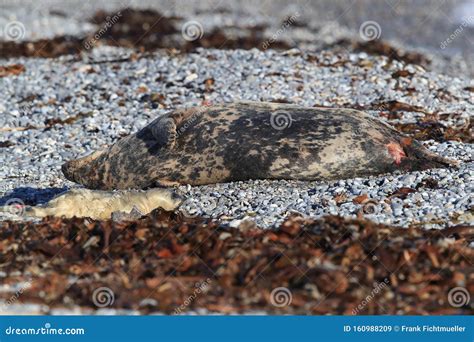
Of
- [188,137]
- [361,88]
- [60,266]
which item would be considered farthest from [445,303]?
[361,88]

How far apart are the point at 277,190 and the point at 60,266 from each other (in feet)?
8.28

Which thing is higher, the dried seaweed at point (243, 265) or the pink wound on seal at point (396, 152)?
the pink wound on seal at point (396, 152)

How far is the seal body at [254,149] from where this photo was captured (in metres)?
8.22

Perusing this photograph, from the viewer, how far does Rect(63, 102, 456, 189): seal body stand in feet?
27.0

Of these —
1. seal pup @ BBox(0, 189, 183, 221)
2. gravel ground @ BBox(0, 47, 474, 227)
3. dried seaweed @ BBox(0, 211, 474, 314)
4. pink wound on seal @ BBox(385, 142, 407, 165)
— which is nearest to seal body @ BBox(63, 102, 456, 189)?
pink wound on seal @ BBox(385, 142, 407, 165)

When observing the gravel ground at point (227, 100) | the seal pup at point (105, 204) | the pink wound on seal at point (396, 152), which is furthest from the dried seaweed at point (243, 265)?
the pink wound on seal at point (396, 152)

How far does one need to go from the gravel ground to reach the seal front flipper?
566mm

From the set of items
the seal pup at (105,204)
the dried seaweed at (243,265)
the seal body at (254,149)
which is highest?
the seal body at (254,149)

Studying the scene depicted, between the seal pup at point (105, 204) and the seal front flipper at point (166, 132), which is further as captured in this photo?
the seal front flipper at point (166, 132)

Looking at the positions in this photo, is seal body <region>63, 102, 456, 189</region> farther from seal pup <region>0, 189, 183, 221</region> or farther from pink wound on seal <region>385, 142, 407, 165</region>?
seal pup <region>0, 189, 183, 221</region>

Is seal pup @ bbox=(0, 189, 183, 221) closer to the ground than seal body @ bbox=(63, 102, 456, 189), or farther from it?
closer to the ground

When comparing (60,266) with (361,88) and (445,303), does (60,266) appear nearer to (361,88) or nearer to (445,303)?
(445,303)

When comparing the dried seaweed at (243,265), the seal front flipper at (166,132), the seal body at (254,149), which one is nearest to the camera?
the dried seaweed at (243,265)

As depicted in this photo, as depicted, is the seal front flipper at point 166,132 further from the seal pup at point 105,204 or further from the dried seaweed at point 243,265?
the dried seaweed at point 243,265
